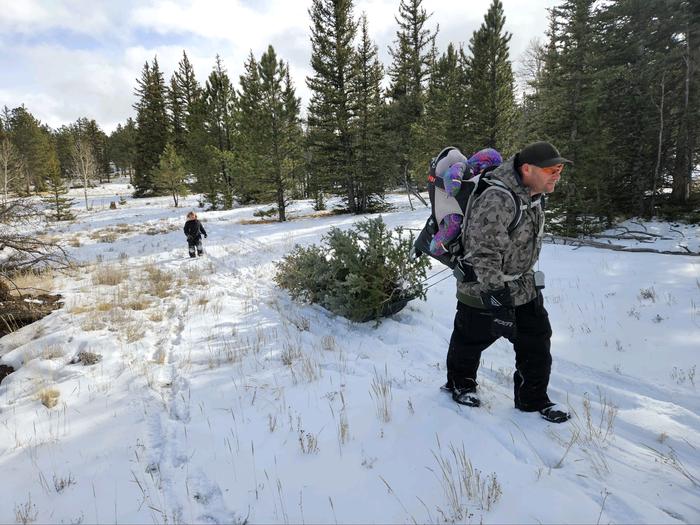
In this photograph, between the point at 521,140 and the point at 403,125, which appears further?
the point at 403,125

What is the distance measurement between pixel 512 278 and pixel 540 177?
75 centimetres

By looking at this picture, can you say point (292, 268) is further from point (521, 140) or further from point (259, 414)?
point (521, 140)

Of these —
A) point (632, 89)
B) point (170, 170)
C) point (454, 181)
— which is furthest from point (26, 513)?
point (170, 170)

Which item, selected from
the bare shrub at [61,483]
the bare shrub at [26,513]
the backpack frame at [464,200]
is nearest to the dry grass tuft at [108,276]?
the bare shrub at [61,483]

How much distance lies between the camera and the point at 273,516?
224 cm

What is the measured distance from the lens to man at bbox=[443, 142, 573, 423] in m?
2.62

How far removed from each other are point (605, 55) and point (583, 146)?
19.0 ft

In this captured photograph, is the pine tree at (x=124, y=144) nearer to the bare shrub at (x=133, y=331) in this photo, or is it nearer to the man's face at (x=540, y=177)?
the bare shrub at (x=133, y=331)

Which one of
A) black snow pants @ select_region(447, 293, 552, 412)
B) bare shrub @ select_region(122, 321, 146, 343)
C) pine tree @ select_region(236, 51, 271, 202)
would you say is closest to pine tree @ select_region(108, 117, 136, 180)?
pine tree @ select_region(236, 51, 271, 202)

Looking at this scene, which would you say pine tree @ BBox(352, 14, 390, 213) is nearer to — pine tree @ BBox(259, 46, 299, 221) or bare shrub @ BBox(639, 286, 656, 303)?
pine tree @ BBox(259, 46, 299, 221)

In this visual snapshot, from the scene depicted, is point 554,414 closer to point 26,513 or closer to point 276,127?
point 26,513

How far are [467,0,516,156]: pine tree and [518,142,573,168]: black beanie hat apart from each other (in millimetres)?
16807

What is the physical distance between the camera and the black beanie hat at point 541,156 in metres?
2.59

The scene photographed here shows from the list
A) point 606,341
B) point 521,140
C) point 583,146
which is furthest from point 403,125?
point 606,341
